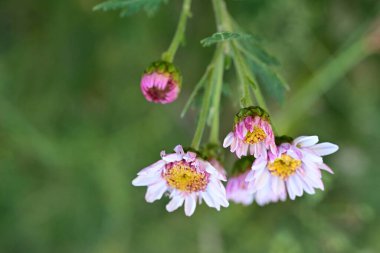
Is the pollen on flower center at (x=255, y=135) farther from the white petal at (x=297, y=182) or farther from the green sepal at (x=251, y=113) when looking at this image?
the white petal at (x=297, y=182)

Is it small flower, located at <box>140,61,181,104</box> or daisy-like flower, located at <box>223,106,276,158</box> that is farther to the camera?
small flower, located at <box>140,61,181,104</box>

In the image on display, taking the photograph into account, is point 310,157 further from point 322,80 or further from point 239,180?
point 322,80

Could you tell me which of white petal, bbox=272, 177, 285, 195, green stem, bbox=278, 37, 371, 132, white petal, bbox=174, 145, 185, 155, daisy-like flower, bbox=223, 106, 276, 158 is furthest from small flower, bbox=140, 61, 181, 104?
green stem, bbox=278, 37, 371, 132

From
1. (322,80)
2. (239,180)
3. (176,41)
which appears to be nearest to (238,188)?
(239,180)

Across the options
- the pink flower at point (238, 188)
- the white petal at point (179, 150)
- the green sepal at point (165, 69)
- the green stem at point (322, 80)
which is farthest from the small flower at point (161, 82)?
the green stem at point (322, 80)

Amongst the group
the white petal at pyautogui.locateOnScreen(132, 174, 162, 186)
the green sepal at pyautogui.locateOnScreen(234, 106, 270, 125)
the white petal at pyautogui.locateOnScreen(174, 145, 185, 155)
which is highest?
the white petal at pyautogui.locateOnScreen(132, 174, 162, 186)

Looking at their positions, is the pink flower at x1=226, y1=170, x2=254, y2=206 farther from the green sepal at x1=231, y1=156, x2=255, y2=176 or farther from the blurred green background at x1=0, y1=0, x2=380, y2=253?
the blurred green background at x1=0, y1=0, x2=380, y2=253

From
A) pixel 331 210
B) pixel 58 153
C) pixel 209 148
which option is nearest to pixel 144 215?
pixel 58 153
